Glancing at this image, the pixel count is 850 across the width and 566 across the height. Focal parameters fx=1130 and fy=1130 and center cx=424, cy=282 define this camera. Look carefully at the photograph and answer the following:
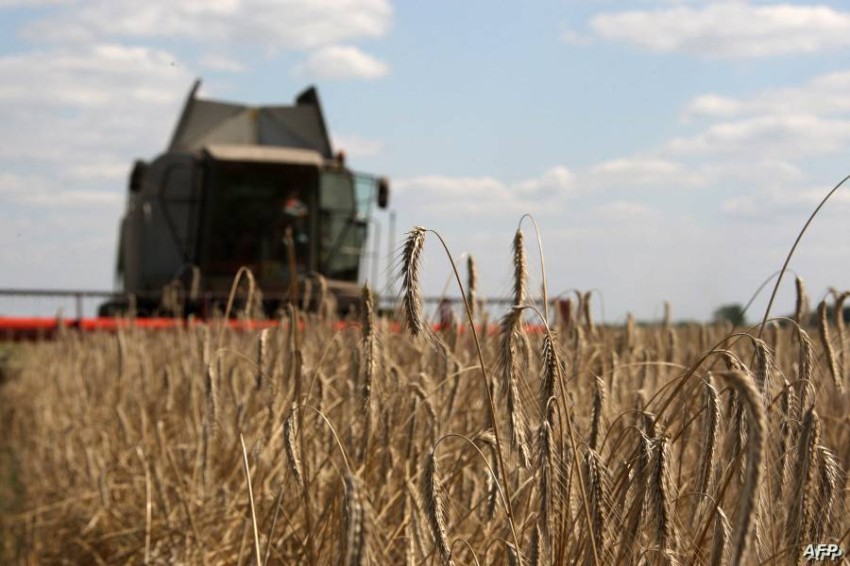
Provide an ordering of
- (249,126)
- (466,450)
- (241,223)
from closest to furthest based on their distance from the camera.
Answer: (466,450) → (241,223) → (249,126)

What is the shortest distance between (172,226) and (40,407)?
5820mm

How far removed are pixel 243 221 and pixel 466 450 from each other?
10184 mm

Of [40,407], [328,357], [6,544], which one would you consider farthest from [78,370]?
[328,357]

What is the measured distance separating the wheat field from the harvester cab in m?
5.86

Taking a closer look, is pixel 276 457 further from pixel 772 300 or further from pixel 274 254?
pixel 274 254

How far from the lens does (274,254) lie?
12.4 metres

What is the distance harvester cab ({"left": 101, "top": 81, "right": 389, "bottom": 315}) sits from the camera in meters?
12.4

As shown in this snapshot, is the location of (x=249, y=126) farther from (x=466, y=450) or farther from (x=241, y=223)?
(x=466, y=450)

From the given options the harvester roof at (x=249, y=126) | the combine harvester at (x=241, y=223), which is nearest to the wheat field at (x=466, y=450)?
the combine harvester at (x=241, y=223)

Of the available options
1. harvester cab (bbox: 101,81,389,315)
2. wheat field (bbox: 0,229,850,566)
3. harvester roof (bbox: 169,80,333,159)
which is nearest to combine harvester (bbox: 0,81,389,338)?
harvester cab (bbox: 101,81,389,315)

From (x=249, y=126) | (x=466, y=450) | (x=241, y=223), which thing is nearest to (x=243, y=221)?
(x=241, y=223)

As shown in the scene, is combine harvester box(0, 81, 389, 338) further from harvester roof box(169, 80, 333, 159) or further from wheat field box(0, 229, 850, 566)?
wheat field box(0, 229, 850, 566)

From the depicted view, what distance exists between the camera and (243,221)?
12.5m

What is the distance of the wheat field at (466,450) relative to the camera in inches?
61.7
